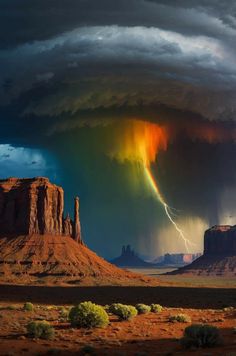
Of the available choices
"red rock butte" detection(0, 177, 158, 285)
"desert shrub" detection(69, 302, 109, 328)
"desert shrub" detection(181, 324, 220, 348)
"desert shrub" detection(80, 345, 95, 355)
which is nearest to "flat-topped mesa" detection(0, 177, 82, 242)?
"red rock butte" detection(0, 177, 158, 285)

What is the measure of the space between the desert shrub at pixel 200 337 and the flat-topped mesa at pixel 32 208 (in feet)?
480

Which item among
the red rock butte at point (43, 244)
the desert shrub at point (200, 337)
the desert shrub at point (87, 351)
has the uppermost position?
the red rock butte at point (43, 244)

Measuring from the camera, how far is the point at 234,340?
26.2 m

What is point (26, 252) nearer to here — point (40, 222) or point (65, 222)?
point (40, 222)

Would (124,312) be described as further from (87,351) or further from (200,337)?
(87,351)

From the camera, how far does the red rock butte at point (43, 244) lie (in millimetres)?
137375

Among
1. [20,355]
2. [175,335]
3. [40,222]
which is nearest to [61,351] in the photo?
[20,355]

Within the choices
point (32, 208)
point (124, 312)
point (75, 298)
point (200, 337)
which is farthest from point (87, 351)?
point (32, 208)

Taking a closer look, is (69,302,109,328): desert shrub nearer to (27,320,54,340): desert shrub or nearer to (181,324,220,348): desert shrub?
(27,320,54,340): desert shrub

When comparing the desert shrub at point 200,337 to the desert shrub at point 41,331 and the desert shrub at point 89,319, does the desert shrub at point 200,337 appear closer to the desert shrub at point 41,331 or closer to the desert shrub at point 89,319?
the desert shrub at point 41,331

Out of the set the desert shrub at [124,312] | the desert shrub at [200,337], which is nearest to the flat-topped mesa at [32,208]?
the desert shrub at [124,312]

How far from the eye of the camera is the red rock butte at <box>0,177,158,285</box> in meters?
137

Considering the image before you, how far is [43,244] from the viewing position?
160 m

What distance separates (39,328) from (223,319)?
17.7 meters
